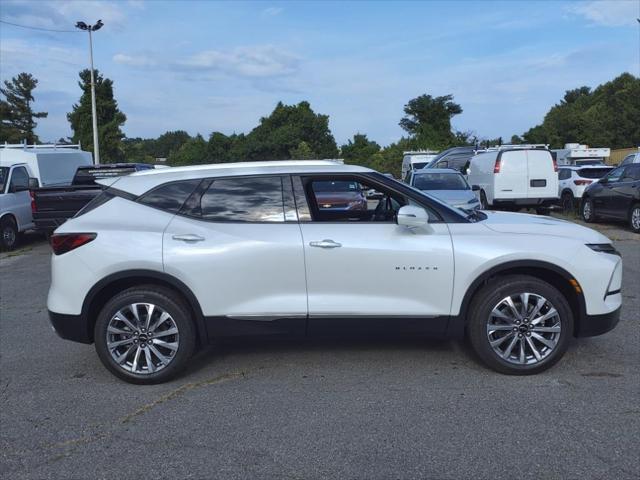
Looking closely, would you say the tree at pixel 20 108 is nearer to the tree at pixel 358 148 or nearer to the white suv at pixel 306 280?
the tree at pixel 358 148

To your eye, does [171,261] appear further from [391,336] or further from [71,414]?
[391,336]

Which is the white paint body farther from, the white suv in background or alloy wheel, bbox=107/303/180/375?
the white suv in background

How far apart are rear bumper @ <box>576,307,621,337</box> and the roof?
2.12m

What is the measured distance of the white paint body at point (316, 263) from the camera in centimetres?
458

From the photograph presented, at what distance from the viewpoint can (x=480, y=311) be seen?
4629mm

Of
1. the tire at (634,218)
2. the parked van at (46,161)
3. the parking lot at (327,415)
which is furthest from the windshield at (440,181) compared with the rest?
the parked van at (46,161)

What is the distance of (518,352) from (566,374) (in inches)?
18.4

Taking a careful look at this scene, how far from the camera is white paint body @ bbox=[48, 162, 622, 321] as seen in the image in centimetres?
458

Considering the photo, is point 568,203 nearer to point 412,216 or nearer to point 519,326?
point 519,326

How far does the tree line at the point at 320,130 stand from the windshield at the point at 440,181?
23.0 metres

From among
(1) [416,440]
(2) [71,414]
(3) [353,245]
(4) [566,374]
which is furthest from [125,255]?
(4) [566,374]

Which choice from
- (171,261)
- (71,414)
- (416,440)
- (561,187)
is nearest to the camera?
(416,440)

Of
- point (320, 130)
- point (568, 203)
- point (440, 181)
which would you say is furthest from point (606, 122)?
point (440, 181)

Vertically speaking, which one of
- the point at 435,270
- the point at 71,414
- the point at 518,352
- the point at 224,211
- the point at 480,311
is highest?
the point at 224,211
